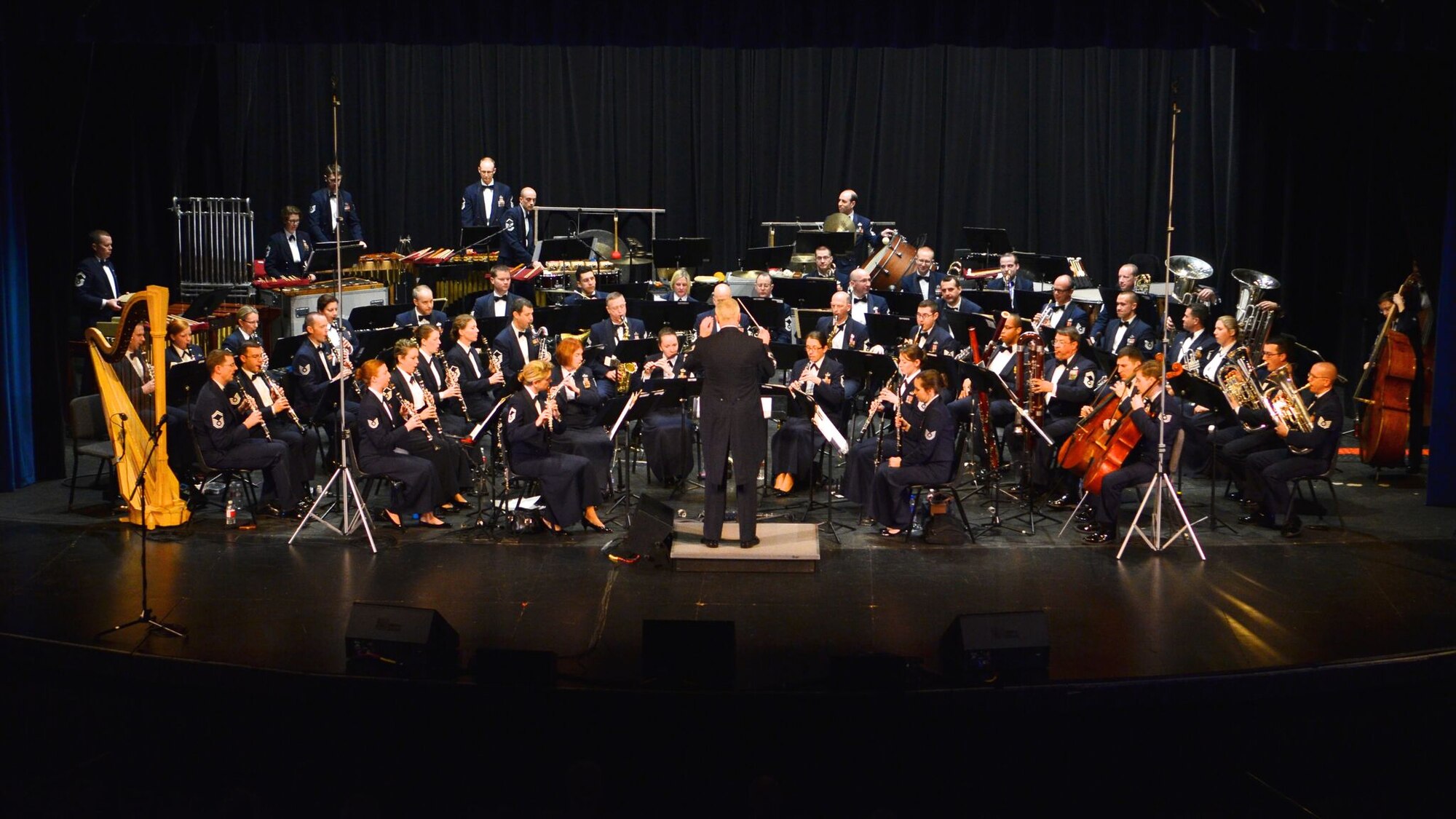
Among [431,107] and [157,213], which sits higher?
[431,107]

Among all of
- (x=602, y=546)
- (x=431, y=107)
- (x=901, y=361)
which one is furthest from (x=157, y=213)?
(x=901, y=361)

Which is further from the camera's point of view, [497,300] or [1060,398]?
[497,300]

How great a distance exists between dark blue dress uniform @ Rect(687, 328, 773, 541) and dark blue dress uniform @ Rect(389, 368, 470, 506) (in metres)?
2.40

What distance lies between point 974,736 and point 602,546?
155 inches

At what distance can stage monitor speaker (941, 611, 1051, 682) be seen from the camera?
7488mm

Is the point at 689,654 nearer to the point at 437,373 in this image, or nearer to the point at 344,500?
the point at 344,500

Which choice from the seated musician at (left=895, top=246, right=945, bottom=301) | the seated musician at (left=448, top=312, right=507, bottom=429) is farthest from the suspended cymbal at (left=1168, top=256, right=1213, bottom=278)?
the seated musician at (left=448, top=312, right=507, bottom=429)

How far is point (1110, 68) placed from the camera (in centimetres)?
1802

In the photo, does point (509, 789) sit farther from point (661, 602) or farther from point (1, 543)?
point (1, 543)

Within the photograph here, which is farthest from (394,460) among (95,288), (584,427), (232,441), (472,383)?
(95,288)

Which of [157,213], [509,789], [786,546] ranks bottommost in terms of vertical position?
[509,789]

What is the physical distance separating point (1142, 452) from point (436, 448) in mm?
5332

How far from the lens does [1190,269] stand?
50.8ft

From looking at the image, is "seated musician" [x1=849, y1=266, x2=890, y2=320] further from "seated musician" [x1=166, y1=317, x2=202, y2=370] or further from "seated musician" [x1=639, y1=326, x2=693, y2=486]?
"seated musician" [x1=166, y1=317, x2=202, y2=370]
